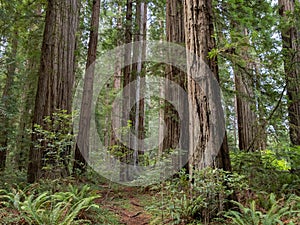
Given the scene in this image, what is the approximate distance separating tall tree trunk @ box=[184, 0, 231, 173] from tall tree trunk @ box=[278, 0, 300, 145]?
1.89 meters

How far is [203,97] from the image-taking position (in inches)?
162

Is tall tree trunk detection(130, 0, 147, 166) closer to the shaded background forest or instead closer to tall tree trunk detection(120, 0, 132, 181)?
tall tree trunk detection(120, 0, 132, 181)

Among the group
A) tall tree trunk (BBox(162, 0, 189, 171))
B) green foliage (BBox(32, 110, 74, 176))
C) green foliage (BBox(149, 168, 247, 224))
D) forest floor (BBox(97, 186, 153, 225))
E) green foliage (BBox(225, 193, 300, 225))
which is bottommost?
forest floor (BBox(97, 186, 153, 225))

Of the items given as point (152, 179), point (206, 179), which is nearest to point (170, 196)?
point (206, 179)

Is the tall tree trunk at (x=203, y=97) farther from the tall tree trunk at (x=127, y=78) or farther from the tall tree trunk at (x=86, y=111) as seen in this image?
the tall tree trunk at (x=86, y=111)

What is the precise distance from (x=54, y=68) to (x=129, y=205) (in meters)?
3.28

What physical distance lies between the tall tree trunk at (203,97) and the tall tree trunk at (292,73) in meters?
1.89

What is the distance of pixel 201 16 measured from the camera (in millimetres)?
4352

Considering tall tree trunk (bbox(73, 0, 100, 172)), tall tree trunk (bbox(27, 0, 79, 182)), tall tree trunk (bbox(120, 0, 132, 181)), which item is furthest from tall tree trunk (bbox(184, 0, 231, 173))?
tall tree trunk (bbox(73, 0, 100, 172))

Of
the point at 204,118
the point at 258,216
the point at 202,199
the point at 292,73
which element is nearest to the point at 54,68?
the point at 204,118

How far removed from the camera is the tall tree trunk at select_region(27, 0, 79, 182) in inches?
205

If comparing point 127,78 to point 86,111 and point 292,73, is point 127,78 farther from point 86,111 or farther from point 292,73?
point 292,73

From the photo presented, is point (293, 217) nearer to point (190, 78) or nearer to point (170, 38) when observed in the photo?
point (190, 78)

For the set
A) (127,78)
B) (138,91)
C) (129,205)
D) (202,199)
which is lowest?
(129,205)
